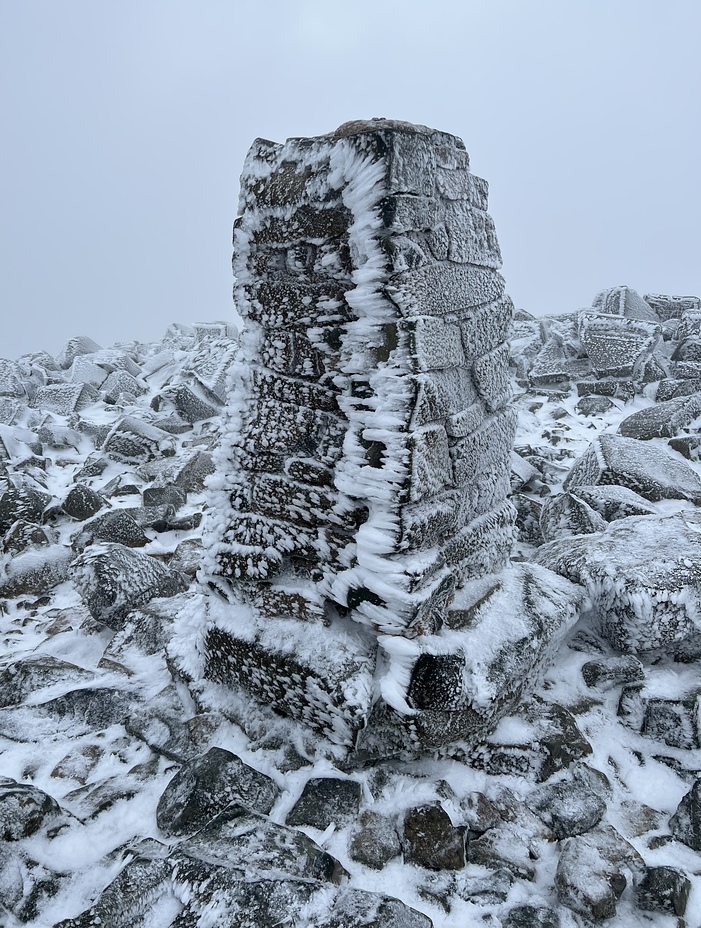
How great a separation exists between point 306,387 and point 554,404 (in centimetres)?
458

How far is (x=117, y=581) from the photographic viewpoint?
2.99 m

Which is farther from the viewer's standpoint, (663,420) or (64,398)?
(64,398)

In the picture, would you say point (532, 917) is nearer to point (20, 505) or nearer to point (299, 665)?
point (299, 665)

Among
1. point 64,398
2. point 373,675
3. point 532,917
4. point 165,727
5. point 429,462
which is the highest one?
point 429,462

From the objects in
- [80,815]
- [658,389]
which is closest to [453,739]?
[80,815]

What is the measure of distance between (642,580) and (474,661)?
86 cm

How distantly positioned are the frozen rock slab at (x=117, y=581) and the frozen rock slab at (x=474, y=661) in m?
1.46

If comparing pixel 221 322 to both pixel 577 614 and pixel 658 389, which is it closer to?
pixel 658 389

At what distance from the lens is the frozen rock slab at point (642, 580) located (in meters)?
2.39

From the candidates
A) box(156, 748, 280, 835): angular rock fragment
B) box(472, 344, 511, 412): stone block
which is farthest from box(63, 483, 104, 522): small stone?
box(472, 344, 511, 412): stone block

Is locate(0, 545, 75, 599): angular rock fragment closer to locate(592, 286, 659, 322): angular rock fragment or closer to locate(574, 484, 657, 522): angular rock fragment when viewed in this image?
locate(574, 484, 657, 522): angular rock fragment

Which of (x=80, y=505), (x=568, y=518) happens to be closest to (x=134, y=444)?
(x=80, y=505)

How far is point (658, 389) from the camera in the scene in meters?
6.07

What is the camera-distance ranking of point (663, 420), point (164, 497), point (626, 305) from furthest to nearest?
point (626, 305) → point (663, 420) → point (164, 497)
